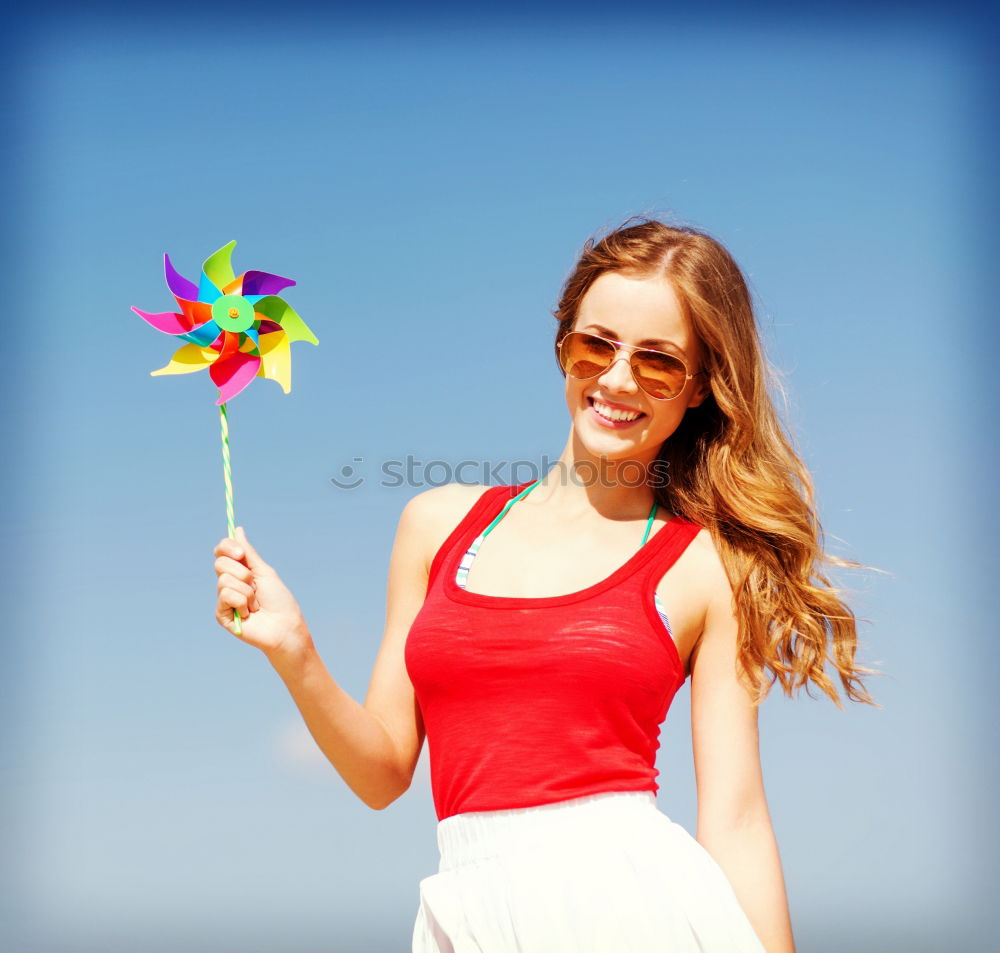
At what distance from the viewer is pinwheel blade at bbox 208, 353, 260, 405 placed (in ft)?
12.0

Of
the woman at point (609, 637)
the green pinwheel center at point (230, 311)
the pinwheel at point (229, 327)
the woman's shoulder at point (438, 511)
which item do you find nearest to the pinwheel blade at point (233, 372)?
the pinwheel at point (229, 327)

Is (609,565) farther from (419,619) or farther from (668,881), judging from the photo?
(668,881)

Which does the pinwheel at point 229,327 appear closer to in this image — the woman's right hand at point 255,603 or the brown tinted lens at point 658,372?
Result: the woman's right hand at point 255,603

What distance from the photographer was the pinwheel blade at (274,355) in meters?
3.69

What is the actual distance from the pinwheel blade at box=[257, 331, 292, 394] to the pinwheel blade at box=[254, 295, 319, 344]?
0.09 feet

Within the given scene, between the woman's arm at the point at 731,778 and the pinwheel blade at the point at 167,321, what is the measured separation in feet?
5.46

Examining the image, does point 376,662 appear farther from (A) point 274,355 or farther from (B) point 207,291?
(B) point 207,291

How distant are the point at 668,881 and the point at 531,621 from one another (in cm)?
73

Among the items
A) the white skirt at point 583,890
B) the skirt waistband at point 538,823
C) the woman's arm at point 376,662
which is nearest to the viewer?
the white skirt at point 583,890

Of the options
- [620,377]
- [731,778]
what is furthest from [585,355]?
[731,778]

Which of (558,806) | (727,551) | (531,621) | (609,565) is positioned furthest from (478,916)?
(727,551)

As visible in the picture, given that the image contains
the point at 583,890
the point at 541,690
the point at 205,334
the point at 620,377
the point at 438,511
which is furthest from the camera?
the point at 438,511

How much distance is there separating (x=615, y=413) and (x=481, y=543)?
0.54 metres

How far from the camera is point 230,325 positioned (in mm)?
3629
